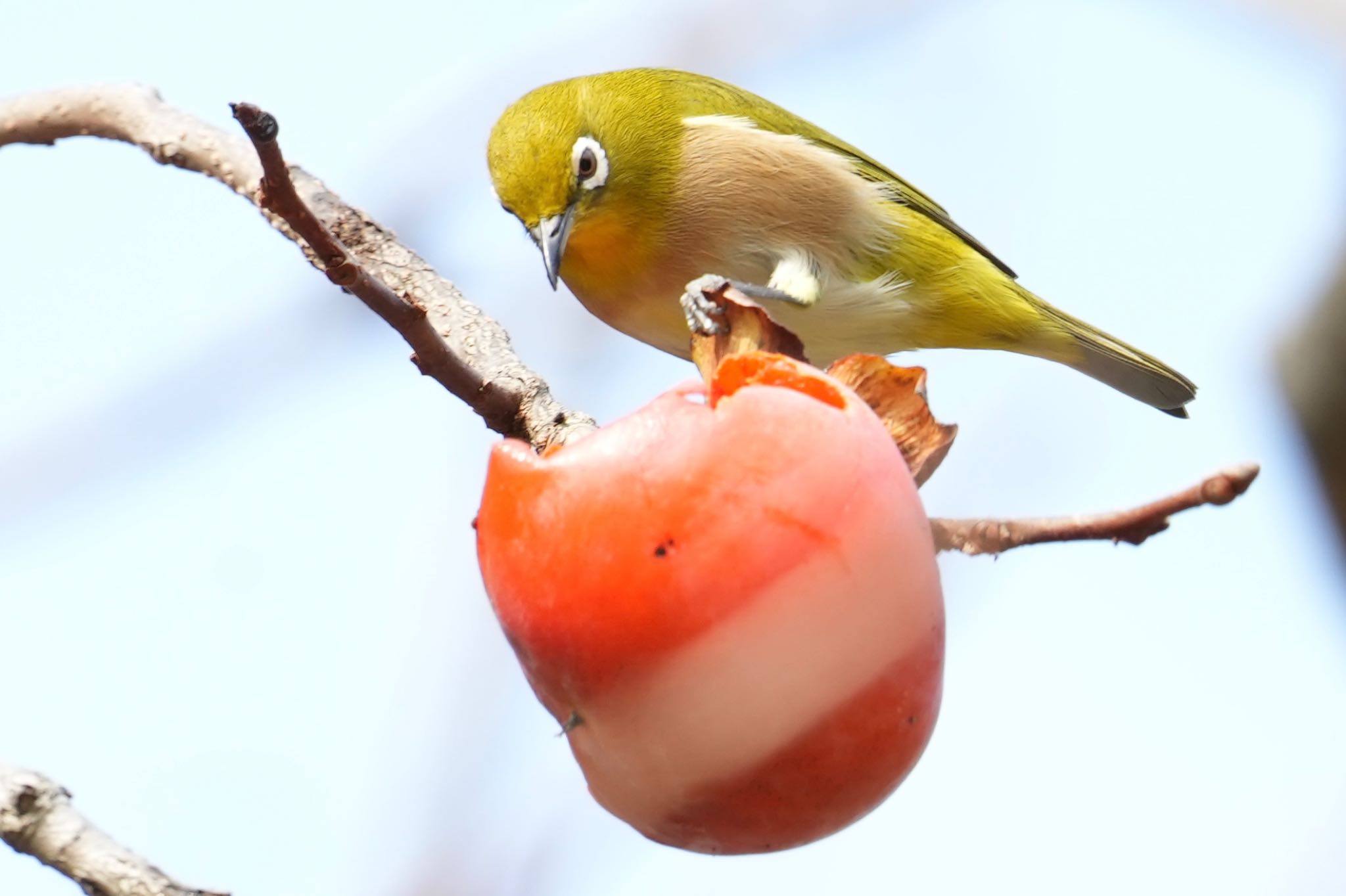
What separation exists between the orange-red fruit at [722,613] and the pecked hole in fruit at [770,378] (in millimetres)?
131

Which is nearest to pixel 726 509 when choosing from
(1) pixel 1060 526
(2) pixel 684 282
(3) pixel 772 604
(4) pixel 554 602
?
(3) pixel 772 604

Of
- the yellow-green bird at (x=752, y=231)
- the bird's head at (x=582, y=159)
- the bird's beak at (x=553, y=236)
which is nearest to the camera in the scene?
the bird's beak at (x=553, y=236)

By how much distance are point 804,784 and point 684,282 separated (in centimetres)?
333

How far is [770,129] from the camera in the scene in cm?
564

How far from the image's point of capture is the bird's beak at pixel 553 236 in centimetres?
427

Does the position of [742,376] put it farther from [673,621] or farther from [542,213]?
[542,213]

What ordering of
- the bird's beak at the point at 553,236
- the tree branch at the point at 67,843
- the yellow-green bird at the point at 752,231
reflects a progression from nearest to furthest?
the tree branch at the point at 67,843
the bird's beak at the point at 553,236
the yellow-green bird at the point at 752,231

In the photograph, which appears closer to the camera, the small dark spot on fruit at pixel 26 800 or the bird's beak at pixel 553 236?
the small dark spot on fruit at pixel 26 800

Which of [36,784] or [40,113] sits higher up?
[40,113]

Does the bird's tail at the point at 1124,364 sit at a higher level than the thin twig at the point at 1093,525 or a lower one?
lower

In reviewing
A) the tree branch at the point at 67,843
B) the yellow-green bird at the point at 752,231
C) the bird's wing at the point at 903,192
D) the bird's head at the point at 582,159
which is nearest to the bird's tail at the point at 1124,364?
the yellow-green bird at the point at 752,231

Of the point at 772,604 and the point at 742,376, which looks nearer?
the point at 772,604

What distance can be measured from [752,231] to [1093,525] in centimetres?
313

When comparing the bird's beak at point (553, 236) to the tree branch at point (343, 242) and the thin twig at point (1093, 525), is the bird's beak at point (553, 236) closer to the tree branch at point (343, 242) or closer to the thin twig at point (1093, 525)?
the tree branch at point (343, 242)
